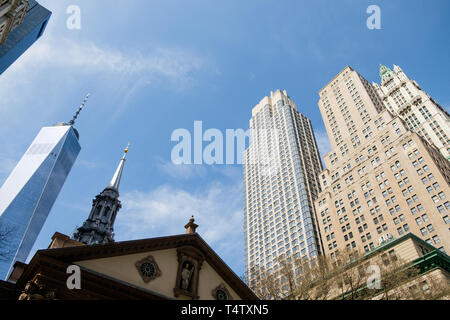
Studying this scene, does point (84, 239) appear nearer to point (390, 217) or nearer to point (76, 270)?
point (76, 270)

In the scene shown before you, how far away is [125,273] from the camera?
19984mm

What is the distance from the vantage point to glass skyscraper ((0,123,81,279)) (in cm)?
12731

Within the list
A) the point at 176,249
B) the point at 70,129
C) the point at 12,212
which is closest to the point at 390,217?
the point at 176,249

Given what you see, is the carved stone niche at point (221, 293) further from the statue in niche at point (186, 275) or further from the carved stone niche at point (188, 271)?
the statue in niche at point (186, 275)

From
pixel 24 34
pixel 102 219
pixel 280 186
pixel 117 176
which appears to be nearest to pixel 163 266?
pixel 102 219

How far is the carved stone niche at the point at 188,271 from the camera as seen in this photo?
21875mm

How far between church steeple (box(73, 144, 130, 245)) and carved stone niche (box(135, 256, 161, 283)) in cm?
4539

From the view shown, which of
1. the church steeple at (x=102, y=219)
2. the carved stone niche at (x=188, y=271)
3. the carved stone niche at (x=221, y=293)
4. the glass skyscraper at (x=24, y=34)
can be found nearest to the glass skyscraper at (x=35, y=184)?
the glass skyscraper at (x=24, y=34)

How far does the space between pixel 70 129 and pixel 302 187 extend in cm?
11985

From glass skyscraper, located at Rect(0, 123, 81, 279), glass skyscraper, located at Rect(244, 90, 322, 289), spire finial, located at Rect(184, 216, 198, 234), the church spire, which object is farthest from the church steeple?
glass skyscraper, located at Rect(0, 123, 81, 279)

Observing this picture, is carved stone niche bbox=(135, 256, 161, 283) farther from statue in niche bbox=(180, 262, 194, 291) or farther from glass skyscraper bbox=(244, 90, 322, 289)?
glass skyscraper bbox=(244, 90, 322, 289)

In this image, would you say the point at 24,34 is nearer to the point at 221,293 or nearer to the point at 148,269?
the point at 148,269

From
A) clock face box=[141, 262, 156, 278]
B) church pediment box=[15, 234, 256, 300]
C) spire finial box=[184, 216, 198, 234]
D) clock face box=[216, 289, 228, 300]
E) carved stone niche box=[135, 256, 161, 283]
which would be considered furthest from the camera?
spire finial box=[184, 216, 198, 234]

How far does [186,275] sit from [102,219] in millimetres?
53267
